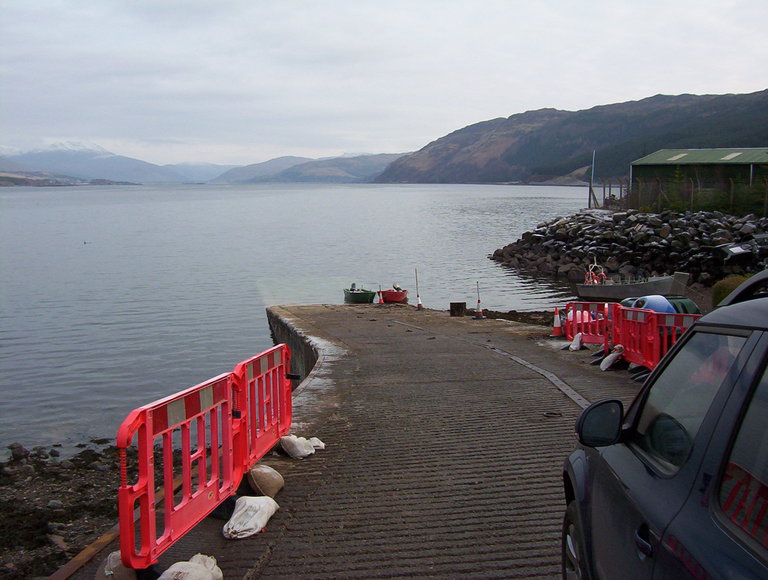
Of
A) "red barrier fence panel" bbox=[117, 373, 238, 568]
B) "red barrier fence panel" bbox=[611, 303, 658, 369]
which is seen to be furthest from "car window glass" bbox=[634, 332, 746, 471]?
"red barrier fence panel" bbox=[611, 303, 658, 369]

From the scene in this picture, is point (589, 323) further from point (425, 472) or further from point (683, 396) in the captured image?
point (683, 396)

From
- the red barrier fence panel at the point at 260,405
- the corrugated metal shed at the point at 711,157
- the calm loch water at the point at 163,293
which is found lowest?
the calm loch water at the point at 163,293

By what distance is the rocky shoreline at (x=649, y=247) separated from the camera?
37.4m

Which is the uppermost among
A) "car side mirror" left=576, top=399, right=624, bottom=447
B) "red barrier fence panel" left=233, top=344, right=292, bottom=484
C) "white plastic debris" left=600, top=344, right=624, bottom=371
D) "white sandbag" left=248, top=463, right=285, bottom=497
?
"car side mirror" left=576, top=399, right=624, bottom=447

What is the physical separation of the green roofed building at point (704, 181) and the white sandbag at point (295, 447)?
4123 centimetres

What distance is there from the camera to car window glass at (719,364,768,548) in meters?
2.15

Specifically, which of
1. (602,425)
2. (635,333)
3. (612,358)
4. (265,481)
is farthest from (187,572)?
(612,358)

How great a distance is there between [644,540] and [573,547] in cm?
140

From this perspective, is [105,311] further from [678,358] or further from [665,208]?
[665,208]

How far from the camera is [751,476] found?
2.23 meters

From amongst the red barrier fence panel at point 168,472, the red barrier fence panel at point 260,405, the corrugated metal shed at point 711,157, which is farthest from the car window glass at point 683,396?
the corrugated metal shed at point 711,157

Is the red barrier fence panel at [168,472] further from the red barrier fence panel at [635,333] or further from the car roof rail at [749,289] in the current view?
the red barrier fence panel at [635,333]

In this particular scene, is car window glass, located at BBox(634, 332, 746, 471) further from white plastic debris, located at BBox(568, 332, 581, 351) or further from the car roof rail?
white plastic debris, located at BBox(568, 332, 581, 351)

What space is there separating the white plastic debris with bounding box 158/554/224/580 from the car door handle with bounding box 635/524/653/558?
9.21 feet
